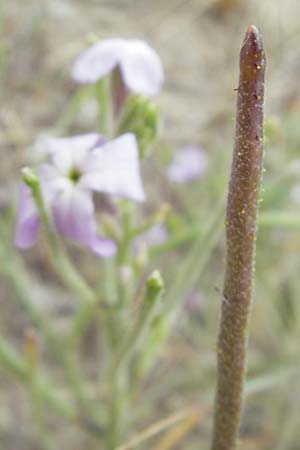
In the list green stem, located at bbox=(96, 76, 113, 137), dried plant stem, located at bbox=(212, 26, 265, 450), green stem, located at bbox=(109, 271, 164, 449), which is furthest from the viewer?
green stem, located at bbox=(96, 76, 113, 137)

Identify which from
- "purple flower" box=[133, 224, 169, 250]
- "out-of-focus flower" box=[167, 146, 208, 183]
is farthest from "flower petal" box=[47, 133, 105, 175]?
"out-of-focus flower" box=[167, 146, 208, 183]

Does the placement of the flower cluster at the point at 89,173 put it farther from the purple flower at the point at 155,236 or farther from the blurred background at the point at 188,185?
the purple flower at the point at 155,236

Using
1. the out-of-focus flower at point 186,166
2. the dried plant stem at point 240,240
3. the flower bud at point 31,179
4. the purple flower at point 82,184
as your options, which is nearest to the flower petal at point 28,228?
the purple flower at point 82,184

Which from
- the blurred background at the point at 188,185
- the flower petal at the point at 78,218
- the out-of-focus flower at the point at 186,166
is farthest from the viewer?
the out-of-focus flower at the point at 186,166

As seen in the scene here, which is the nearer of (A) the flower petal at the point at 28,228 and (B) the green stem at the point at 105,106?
(A) the flower petal at the point at 28,228

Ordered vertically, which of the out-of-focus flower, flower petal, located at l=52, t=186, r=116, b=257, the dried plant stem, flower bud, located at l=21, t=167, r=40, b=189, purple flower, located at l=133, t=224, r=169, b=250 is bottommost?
the dried plant stem

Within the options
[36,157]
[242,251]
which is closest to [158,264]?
[36,157]

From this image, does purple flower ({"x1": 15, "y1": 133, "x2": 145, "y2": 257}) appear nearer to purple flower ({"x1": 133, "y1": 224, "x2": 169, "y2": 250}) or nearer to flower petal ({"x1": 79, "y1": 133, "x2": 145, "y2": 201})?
flower petal ({"x1": 79, "y1": 133, "x2": 145, "y2": 201})

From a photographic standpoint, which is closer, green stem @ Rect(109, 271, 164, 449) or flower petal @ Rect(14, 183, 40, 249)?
green stem @ Rect(109, 271, 164, 449)

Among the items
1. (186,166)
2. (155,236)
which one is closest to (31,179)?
(155,236)
